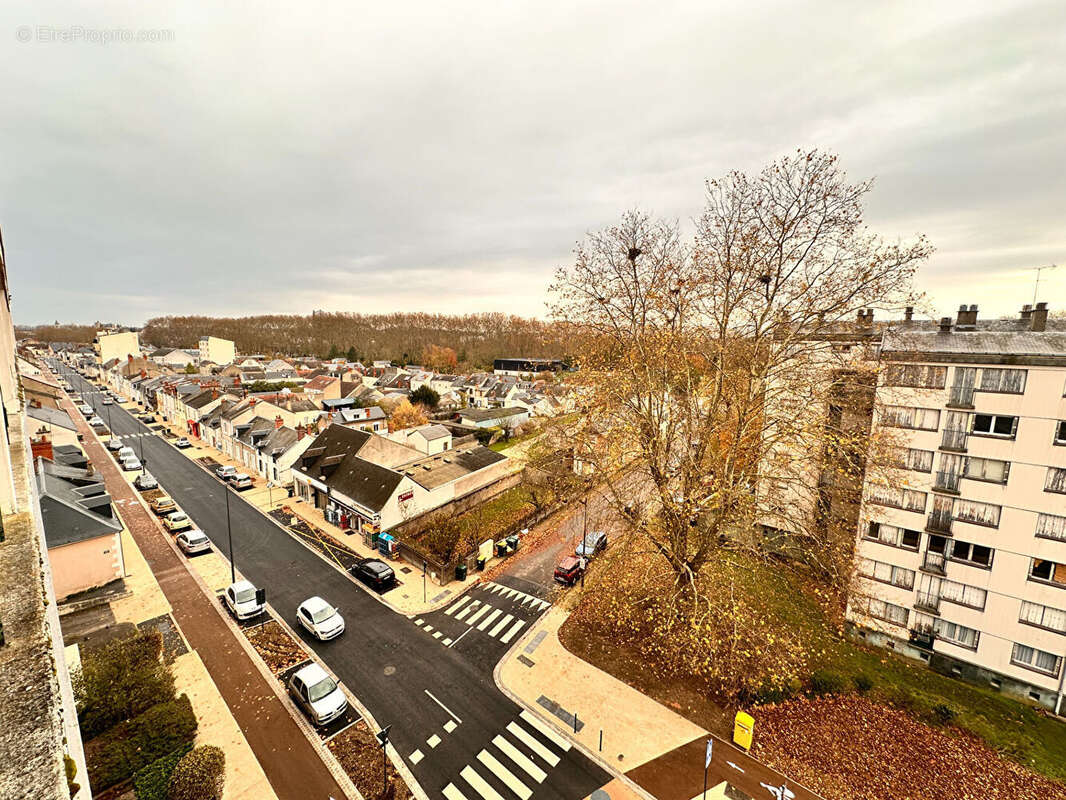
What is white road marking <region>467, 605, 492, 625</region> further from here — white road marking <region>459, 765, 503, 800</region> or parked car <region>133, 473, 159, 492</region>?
parked car <region>133, 473, 159, 492</region>

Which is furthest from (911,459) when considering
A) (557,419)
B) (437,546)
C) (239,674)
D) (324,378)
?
(324,378)

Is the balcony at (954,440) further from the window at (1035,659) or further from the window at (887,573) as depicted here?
the window at (1035,659)

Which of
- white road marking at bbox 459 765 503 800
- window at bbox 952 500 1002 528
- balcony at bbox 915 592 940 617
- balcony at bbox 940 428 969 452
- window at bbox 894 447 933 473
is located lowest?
white road marking at bbox 459 765 503 800

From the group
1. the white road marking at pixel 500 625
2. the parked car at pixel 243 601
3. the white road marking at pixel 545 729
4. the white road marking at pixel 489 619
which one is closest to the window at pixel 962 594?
the white road marking at pixel 545 729

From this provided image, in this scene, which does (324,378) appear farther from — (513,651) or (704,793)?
(704,793)

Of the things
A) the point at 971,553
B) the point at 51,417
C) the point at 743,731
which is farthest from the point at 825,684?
the point at 51,417

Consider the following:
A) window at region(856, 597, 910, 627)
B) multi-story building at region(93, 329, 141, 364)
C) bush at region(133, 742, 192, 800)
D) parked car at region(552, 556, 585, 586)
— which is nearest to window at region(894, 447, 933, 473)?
window at region(856, 597, 910, 627)
